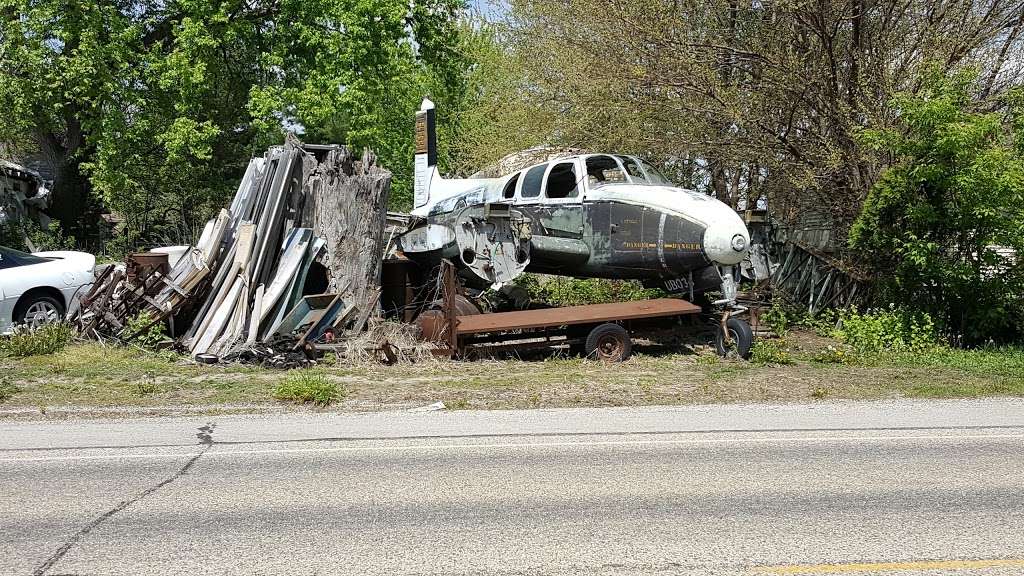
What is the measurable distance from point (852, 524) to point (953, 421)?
13.9 feet

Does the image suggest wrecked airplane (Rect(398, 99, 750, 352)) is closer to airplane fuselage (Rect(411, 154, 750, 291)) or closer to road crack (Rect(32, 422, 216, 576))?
airplane fuselage (Rect(411, 154, 750, 291))

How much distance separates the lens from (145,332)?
43.6ft

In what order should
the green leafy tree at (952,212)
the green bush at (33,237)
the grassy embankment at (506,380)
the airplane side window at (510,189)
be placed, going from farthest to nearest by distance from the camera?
the green bush at (33,237), the airplane side window at (510,189), the green leafy tree at (952,212), the grassy embankment at (506,380)

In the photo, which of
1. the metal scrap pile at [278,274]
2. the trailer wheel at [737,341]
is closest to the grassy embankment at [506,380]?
the trailer wheel at [737,341]

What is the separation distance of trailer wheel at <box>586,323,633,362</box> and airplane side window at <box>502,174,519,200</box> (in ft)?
10.4

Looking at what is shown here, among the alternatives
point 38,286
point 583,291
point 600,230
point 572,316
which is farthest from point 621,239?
point 38,286

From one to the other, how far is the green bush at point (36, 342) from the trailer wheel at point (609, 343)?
8.00 m

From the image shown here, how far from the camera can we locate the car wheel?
558 inches

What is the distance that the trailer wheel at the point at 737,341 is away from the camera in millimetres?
13141

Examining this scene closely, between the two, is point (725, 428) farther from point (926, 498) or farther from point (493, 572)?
point (493, 572)

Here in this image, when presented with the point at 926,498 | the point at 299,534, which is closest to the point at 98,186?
the point at 299,534

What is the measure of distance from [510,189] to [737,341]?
4.59 metres

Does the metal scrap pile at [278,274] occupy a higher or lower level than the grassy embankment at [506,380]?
higher

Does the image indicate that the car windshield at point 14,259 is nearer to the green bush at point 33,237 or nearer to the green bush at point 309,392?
the green bush at point 309,392
